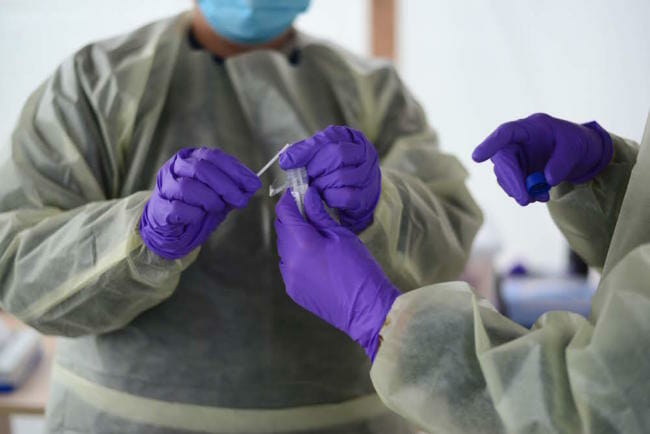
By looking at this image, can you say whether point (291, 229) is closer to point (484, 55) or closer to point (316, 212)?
point (316, 212)

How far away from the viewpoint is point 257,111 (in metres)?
1.25

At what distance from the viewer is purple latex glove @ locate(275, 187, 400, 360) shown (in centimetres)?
83

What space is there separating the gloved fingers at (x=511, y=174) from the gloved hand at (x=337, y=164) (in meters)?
0.16

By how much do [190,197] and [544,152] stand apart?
45cm

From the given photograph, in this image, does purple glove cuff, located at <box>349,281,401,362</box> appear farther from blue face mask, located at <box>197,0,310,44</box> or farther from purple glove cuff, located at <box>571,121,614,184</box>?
blue face mask, located at <box>197,0,310,44</box>

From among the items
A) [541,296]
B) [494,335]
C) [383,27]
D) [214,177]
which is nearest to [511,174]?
[494,335]

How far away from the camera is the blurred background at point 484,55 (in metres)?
1.05

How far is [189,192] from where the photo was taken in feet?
3.05

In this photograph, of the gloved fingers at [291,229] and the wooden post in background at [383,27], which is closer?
the gloved fingers at [291,229]

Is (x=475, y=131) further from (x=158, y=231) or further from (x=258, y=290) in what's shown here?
(x=158, y=231)

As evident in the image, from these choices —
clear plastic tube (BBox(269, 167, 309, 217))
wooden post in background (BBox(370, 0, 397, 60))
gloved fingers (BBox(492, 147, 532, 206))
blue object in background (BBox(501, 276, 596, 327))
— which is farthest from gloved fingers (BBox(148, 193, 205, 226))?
wooden post in background (BBox(370, 0, 397, 60))

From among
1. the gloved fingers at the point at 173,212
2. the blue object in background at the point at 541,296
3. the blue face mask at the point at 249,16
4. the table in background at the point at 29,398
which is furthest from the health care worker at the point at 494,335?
the blue object in background at the point at 541,296

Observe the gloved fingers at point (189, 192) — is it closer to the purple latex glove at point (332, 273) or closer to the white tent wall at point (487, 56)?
the purple latex glove at point (332, 273)

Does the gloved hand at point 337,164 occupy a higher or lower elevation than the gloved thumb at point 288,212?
higher
